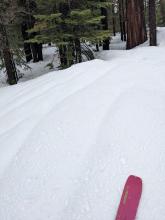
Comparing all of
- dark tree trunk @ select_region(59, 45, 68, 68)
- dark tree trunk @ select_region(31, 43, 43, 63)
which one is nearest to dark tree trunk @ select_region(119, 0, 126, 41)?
dark tree trunk @ select_region(31, 43, 43, 63)

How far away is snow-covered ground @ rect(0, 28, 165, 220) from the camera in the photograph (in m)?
2.15

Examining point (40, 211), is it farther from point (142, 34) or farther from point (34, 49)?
point (34, 49)

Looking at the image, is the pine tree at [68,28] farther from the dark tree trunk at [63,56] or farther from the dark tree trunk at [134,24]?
the dark tree trunk at [134,24]

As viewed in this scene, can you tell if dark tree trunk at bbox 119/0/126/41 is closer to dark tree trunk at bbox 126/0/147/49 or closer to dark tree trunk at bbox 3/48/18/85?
dark tree trunk at bbox 126/0/147/49

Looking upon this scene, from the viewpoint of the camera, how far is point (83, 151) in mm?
2709

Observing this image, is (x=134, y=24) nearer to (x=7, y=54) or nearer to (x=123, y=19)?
(x=7, y=54)

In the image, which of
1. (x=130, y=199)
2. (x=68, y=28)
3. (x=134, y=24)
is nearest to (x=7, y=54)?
(x=68, y=28)

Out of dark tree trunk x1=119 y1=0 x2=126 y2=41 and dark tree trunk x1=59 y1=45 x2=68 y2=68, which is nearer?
dark tree trunk x1=59 y1=45 x2=68 y2=68

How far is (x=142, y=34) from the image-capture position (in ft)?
37.7

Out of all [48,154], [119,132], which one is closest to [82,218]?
[48,154]

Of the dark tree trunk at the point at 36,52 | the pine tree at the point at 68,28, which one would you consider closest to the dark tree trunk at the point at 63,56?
the pine tree at the point at 68,28

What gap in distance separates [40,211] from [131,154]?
1.10 meters

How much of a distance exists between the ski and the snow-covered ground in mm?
50

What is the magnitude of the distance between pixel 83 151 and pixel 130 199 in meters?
0.78
